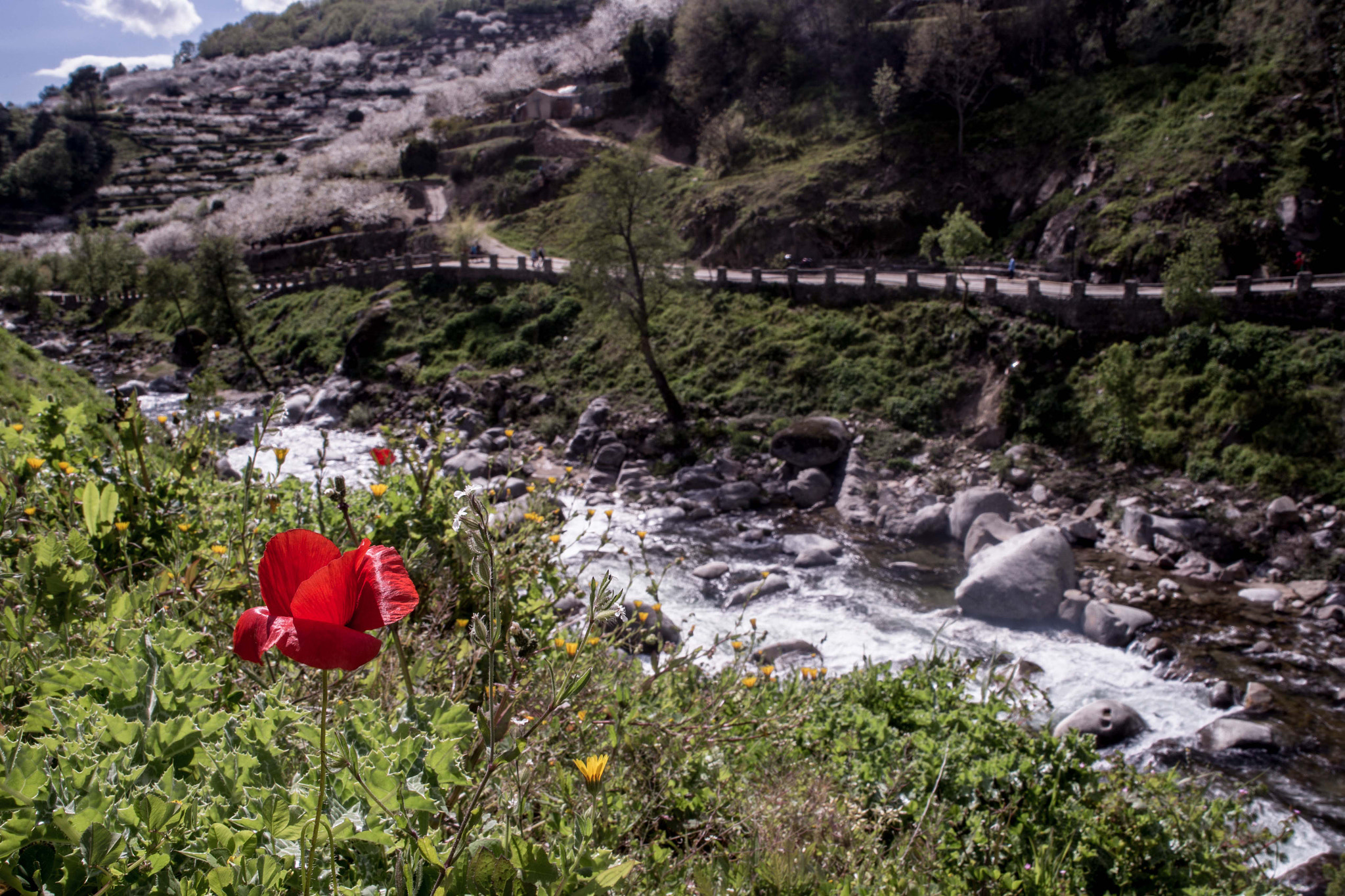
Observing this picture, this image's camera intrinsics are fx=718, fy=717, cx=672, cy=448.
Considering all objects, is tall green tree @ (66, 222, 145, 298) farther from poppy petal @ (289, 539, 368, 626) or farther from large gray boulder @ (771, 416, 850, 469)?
poppy petal @ (289, 539, 368, 626)

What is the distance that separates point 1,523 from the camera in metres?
2.12

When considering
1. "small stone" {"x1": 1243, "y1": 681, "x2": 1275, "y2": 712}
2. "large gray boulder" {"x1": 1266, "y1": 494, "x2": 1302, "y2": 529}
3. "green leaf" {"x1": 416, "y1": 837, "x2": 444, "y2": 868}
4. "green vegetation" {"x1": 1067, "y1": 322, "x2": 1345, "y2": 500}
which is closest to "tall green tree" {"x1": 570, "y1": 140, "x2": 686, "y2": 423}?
"green vegetation" {"x1": 1067, "y1": 322, "x2": 1345, "y2": 500}

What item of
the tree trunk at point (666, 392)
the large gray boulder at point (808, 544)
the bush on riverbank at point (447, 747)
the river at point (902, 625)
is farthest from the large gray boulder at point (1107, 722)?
the tree trunk at point (666, 392)

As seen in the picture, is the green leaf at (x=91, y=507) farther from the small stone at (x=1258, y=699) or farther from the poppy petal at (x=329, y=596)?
the small stone at (x=1258, y=699)

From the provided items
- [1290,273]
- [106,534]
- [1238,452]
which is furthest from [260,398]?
[1290,273]

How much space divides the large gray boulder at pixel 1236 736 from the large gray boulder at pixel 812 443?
31.9 ft

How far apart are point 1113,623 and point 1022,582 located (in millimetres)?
1370

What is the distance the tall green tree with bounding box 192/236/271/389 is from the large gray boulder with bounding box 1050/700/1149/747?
1151 inches

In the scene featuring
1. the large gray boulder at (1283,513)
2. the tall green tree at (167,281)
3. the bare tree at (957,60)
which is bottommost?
the large gray boulder at (1283,513)

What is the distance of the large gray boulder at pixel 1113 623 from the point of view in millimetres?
10953

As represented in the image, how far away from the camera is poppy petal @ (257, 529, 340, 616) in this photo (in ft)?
3.46

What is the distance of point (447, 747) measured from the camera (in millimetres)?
1172

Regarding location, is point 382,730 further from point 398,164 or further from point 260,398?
point 398,164

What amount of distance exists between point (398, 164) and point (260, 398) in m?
35.1
